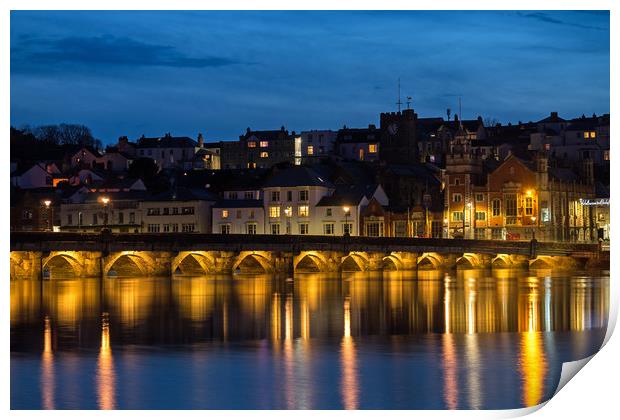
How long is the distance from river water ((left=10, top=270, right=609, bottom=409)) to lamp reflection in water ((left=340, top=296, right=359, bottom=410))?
7cm

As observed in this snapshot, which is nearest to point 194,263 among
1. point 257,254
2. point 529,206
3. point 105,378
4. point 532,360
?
point 257,254

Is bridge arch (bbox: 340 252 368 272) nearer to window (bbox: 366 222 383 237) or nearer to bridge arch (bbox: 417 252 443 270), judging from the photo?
bridge arch (bbox: 417 252 443 270)

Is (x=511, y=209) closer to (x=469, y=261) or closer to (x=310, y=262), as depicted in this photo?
(x=469, y=261)

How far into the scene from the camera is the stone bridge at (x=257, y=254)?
89750mm

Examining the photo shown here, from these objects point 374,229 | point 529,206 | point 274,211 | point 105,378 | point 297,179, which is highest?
point 297,179

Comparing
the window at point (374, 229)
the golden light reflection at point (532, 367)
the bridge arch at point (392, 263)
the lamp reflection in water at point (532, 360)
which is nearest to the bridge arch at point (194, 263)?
the bridge arch at point (392, 263)

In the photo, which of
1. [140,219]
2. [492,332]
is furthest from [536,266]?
[492,332]

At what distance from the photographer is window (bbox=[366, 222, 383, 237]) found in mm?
132375

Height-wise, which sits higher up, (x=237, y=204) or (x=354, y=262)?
(x=237, y=204)

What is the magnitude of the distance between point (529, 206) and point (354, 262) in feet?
76.9

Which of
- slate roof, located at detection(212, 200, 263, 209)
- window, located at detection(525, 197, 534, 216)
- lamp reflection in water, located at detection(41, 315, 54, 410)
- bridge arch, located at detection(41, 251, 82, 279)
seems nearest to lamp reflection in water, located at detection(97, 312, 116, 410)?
lamp reflection in water, located at detection(41, 315, 54, 410)

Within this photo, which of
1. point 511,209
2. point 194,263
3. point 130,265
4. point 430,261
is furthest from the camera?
point 511,209

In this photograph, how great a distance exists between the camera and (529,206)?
A: 429ft
